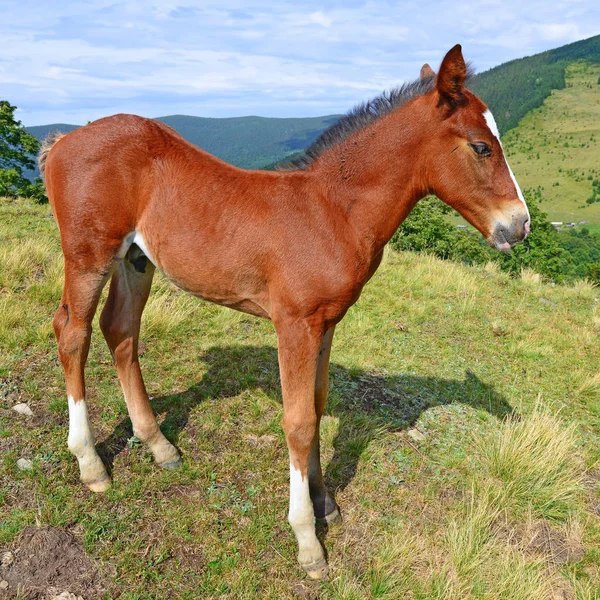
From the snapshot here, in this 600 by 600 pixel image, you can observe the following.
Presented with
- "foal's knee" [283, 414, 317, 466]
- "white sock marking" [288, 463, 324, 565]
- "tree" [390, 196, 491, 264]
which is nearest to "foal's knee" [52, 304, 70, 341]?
"foal's knee" [283, 414, 317, 466]

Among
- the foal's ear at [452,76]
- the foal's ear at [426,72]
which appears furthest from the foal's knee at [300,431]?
the foal's ear at [426,72]

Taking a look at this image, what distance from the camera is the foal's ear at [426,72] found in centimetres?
288

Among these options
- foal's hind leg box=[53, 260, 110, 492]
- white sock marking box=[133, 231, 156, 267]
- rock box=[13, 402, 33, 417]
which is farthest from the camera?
rock box=[13, 402, 33, 417]

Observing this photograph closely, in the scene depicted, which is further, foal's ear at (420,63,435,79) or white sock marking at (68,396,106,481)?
white sock marking at (68,396,106,481)

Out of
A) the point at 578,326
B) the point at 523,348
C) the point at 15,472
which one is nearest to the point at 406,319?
the point at 523,348

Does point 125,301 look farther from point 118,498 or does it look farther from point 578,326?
point 578,326

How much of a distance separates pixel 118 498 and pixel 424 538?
218 centimetres

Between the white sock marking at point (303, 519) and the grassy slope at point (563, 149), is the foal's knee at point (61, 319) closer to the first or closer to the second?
the white sock marking at point (303, 519)

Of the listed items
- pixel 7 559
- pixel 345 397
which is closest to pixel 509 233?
pixel 345 397

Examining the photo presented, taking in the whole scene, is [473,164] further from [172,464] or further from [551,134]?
[551,134]

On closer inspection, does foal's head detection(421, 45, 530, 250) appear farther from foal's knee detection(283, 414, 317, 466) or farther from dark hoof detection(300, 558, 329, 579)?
dark hoof detection(300, 558, 329, 579)

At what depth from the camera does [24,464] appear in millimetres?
3461

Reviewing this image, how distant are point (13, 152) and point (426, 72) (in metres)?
28.7

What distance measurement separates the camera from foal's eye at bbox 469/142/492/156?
8.63 feet
